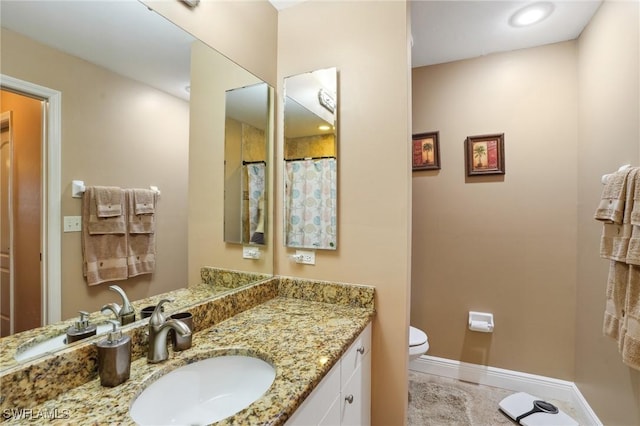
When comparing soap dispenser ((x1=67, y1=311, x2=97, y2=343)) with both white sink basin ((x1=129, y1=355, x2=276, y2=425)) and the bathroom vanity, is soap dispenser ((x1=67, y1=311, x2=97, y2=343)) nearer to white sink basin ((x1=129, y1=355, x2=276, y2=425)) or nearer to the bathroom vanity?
the bathroom vanity

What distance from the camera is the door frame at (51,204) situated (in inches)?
32.7

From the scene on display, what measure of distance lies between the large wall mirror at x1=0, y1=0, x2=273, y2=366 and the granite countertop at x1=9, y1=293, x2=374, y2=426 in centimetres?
26

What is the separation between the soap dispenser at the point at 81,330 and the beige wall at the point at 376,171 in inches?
40.2

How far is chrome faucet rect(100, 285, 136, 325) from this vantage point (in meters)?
0.99

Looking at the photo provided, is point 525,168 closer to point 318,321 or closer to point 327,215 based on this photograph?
point 327,215

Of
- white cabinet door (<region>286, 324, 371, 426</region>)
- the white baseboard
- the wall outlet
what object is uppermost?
the wall outlet

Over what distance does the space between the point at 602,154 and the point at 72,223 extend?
2.60m

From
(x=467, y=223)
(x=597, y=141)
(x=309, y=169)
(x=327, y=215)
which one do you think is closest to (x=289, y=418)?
(x=327, y=215)

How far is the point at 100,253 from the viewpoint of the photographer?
3.17ft

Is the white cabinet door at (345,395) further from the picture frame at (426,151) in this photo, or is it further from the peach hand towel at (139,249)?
the picture frame at (426,151)

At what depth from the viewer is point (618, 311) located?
1.41 metres

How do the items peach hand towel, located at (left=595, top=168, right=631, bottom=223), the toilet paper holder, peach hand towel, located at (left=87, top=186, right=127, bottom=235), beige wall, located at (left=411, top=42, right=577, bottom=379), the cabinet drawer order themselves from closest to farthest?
peach hand towel, located at (left=87, top=186, right=127, bottom=235)
the cabinet drawer
peach hand towel, located at (left=595, top=168, right=631, bottom=223)
beige wall, located at (left=411, top=42, right=577, bottom=379)
the toilet paper holder

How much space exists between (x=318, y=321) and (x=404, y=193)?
0.74m

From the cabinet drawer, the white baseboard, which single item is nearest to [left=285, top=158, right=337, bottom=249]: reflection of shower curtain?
the cabinet drawer
